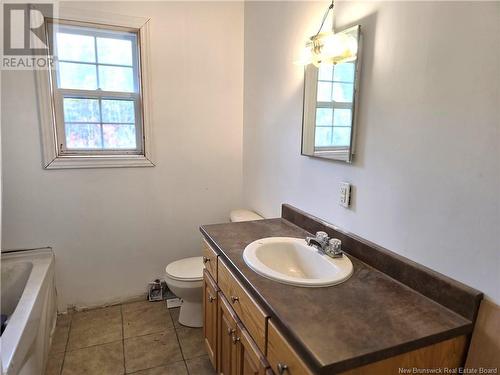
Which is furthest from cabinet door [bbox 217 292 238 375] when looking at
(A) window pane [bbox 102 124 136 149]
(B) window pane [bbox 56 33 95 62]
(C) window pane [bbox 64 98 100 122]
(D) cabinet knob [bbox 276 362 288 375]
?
(B) window pane [bbox 56 33 95 62]

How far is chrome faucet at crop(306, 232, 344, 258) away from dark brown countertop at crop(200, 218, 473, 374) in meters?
0.10

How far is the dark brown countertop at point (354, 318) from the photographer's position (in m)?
0.88

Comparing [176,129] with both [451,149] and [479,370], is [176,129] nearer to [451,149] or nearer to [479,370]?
[451,149]

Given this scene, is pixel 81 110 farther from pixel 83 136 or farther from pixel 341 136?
pixel 341 136

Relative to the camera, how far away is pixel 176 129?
2.59 m

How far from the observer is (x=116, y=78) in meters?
2.45

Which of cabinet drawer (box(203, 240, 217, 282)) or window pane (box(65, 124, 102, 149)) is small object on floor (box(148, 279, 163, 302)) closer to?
cabinet drawer (box(203, 240, 217, 282))

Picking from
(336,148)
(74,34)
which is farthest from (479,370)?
(74,34)

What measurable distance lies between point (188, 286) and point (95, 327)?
774 millimetres

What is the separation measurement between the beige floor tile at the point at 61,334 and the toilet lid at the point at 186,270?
792 mm

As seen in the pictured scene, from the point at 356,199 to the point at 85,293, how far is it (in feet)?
7.18

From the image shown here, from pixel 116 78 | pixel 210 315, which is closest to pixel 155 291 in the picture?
pixel 210 315

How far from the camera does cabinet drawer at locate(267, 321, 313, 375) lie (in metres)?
0.93

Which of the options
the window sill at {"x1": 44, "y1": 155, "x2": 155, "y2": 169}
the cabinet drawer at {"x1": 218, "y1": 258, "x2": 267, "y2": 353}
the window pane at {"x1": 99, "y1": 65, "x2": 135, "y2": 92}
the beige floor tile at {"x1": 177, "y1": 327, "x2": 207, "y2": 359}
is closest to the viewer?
the cabinet drawer at {"x1": 218, "y1": 258, "x2": 267, "y2": 353}
